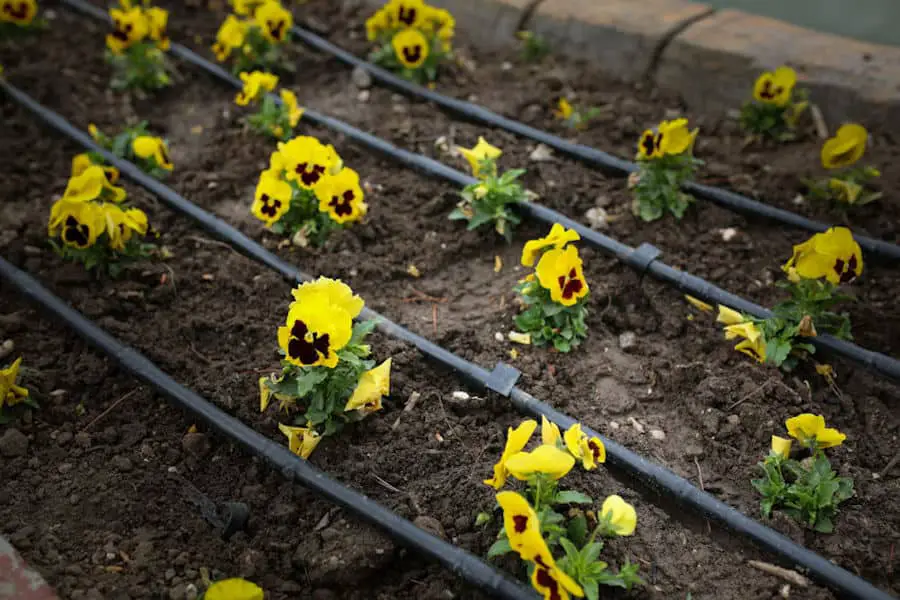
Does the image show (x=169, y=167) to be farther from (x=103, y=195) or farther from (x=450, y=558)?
(x=450, y=558)

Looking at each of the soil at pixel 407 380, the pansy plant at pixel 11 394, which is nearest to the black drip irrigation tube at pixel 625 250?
the soil at pixel 407 380

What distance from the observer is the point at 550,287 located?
9.04ft

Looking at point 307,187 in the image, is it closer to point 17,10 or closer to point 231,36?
point 231,36

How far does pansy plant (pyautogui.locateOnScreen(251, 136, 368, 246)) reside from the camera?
10.3 feet

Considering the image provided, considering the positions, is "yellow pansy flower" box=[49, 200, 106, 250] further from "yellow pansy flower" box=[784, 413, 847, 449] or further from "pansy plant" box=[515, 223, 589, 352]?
"yellow pansy flower" box=[784, 413, 847, 449]

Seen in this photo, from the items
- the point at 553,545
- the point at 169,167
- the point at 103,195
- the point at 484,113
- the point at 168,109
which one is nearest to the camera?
the point at 553,545

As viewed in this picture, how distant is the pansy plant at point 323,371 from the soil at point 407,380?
0.26 feet

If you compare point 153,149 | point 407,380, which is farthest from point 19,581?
point 153,149

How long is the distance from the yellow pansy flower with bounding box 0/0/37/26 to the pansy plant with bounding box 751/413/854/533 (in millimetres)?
4028

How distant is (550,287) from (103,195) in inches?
65.7

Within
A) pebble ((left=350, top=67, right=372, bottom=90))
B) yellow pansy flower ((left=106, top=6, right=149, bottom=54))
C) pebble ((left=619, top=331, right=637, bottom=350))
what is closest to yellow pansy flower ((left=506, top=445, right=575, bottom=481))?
pebble ((left=619, top=331, right=637, bottom=350))

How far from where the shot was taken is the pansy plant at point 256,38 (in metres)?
4.18

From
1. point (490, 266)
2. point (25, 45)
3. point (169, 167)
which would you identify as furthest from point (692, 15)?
point (25, 45)

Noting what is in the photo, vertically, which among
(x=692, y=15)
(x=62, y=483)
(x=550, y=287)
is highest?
(x=692, y=15)
